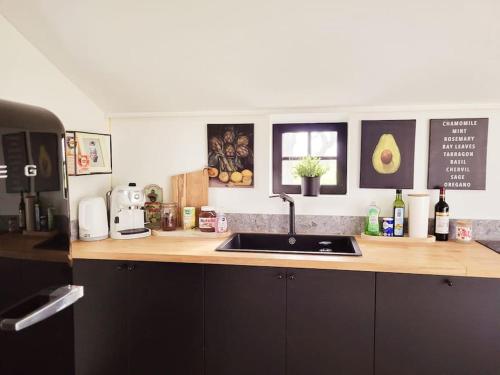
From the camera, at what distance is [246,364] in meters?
1.91

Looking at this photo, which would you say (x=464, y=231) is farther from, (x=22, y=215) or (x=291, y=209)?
(x=22, y=215)

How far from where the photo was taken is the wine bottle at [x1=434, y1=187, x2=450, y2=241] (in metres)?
2.20

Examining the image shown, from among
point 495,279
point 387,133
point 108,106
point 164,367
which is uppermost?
point 108,106

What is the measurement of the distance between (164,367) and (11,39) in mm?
1853

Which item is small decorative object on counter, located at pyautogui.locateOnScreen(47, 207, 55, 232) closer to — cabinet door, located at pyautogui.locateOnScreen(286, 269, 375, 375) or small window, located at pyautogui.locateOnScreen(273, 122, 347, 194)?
cabinet door, located at pyautogui.locateOnScreen(286, 269, 375, 375)

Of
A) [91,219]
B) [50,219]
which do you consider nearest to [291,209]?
[91,219]

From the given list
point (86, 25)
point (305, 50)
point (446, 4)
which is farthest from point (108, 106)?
point (446, 4)

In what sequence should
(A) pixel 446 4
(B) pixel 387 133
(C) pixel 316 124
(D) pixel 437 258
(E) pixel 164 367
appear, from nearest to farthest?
(A) pixel 446 4, (D) pixel 437 258, (E) pixel 164 367, (B) pixel 387 133, (C) pixel 316 124

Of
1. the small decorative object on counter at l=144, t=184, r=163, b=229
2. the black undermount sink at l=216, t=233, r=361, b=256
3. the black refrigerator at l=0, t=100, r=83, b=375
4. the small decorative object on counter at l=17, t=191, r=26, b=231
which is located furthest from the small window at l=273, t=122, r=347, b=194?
the small decorative object on counter at l=17, t=191, r=26, b=231

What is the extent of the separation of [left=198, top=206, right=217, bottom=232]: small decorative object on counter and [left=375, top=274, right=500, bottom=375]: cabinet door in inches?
41.8

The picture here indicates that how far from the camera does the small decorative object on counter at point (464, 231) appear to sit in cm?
216

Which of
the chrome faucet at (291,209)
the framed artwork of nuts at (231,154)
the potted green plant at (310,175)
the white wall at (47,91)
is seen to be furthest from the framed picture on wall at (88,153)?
the potted green plant at (310,175)

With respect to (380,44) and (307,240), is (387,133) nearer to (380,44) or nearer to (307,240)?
(380,44)

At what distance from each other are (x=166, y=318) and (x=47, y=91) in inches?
55.5
